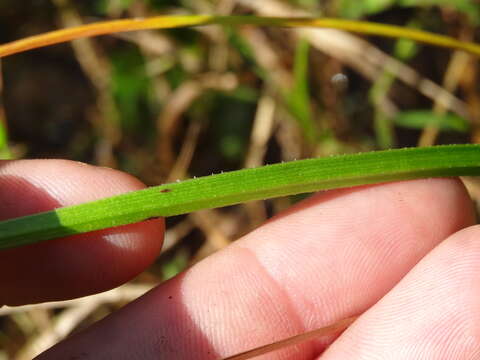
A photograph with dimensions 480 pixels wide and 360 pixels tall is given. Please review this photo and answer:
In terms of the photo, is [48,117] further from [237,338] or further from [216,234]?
[237,338]

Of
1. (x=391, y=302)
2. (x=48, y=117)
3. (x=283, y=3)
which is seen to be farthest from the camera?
(x=48, y=117)

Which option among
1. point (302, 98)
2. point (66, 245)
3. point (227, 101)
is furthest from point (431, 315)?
point (227, 101)

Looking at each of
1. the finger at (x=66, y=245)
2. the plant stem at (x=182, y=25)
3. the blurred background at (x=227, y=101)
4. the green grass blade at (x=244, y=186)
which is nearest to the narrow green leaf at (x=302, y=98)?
the blurred background at (x=227, y=101)

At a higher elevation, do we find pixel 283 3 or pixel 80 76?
pixel 80 76

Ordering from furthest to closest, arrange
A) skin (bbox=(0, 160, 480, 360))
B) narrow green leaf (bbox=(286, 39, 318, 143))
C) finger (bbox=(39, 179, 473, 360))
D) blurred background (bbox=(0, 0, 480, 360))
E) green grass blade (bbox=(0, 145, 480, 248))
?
blurred background (bbox=(0, 0, 480, 360)) → narrow green leaf (bbox=(286, 39, 318, 143)) → finger (bbox=(39, 179, 473, 360)) → skin (bbox=(0, 160, 480, 360)) → green grass blade (bbox=(0, 145, 480, 248))

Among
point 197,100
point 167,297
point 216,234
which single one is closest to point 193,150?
point 197,100

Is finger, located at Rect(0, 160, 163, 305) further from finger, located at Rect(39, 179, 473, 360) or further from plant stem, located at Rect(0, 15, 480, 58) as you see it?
plant stem, located at Rect(0, 15, 480, 58)

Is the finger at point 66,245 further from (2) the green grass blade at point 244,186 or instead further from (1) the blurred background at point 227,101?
(1) the blurred background at point 227,101

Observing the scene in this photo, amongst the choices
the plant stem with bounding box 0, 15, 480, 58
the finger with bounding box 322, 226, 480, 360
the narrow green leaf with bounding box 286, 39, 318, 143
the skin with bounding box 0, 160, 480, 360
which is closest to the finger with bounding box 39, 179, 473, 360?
the skin with bounding box 0, 160, 480, 360
